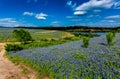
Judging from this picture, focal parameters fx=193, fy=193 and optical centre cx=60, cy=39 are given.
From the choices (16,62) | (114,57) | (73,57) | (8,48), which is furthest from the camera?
(8,48)

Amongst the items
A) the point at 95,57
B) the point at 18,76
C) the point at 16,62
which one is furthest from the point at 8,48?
the point at 95,57

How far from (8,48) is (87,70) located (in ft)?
59.0

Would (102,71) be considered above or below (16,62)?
above

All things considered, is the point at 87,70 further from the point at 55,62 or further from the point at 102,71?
the point at 55,62

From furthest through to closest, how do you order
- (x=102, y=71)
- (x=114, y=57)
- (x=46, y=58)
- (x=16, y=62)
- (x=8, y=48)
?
1. (x=8, y=48)
2. (x=16, y=62)
3. (x=46, y=58)
4. (x=114, y=57)
5. (x=102, y=71)

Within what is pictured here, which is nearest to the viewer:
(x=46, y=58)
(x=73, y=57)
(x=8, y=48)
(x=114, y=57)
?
(x=114, y=57)

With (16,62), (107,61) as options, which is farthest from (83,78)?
(16,62)

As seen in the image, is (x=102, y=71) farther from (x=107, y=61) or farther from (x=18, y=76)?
(x=18, y=76)

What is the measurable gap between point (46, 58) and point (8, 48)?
12.8m

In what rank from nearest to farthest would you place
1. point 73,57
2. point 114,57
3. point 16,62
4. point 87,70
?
point 87,70 < point 114,57 < point 73,57 < point 16,62

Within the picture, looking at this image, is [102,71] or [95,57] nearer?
[102,71]

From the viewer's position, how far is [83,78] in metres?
10.2

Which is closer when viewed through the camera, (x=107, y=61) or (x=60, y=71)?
(x=107, y=61)

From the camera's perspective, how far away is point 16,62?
1906cm
